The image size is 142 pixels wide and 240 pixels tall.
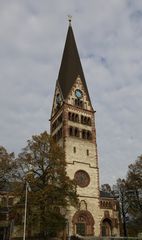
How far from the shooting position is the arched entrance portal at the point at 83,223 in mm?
43812

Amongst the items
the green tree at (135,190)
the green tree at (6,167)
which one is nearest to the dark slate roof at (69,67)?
the green tree at (135,190)

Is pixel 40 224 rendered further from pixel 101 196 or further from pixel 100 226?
pixel 101 196

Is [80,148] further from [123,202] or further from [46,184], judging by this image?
[123,202]

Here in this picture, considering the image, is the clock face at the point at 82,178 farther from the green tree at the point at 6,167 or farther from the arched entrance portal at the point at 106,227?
the green tree at the point at 6,167

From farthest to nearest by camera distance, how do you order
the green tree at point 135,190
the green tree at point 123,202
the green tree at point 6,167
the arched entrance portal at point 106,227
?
1. the green tree at point 123,202
2. the green tree at point 135,190
3. the arched entrance portal at point 106,227
4. the green tree at point 6,167

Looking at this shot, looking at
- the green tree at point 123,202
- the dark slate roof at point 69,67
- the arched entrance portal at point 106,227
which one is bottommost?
the arched entrance portal at point 106,227

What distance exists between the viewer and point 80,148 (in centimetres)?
5038

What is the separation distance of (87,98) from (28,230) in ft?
92.8

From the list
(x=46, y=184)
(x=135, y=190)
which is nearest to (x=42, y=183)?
(x=46, y=184)

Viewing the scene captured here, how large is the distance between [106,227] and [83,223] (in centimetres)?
517

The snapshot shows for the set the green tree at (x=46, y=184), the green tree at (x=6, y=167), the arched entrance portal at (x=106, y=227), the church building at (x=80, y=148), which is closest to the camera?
the green tree at (x=46, y=184)

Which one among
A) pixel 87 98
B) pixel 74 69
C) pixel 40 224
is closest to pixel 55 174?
pixel 40 224

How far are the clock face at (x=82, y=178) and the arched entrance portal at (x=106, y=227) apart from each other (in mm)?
6828

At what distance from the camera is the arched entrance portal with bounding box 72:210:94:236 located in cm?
4381
